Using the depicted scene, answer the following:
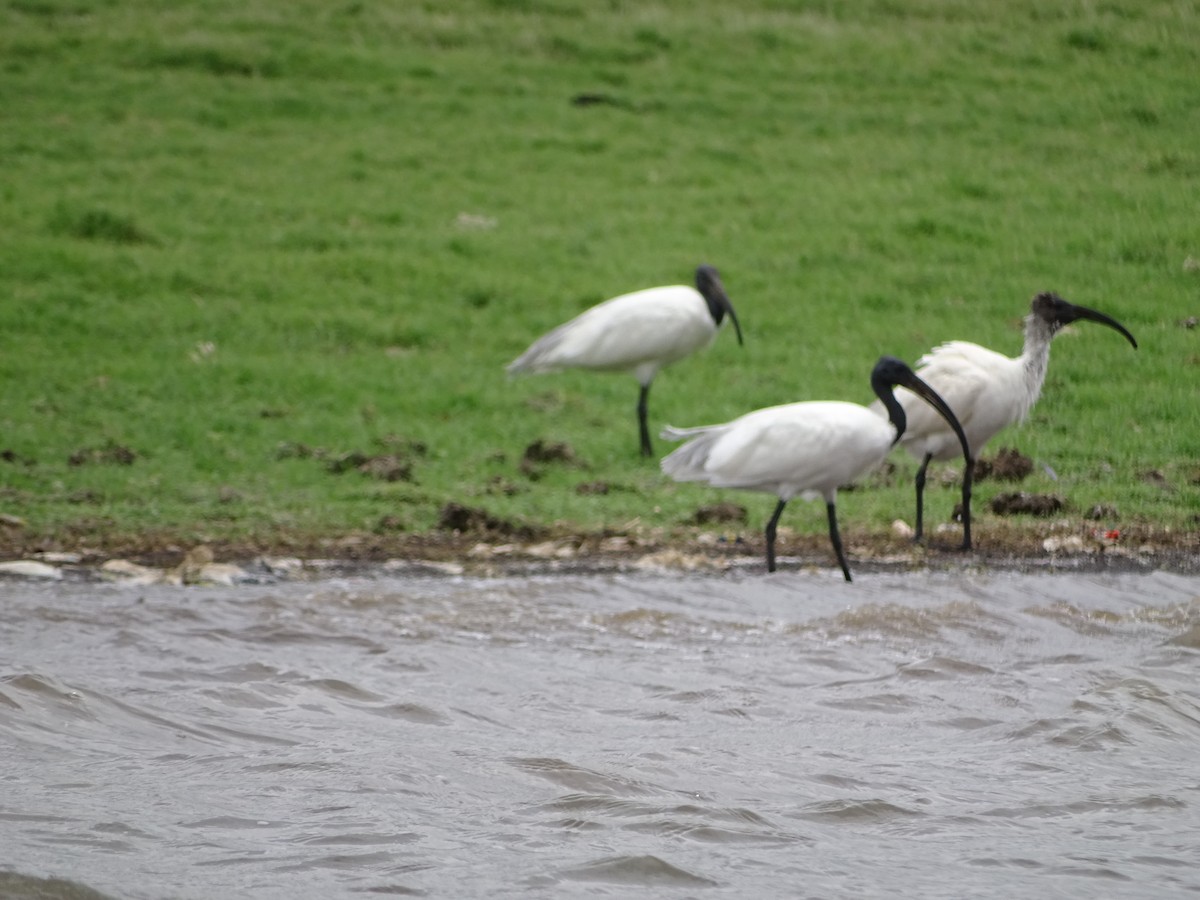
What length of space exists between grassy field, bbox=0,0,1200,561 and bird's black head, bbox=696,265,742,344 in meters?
0.58

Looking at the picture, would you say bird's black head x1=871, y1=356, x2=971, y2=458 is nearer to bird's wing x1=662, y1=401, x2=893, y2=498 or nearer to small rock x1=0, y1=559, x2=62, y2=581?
bird's wing x1=662, y1=401, x2=893, y2=498

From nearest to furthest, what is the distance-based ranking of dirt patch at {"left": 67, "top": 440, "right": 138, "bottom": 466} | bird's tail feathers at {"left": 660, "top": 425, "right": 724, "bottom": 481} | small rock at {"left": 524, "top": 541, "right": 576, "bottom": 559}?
1. small rock at {"left": 524, "top": 541, "right": 576, "bottom": 559}
2. bird's tail feathers at {"left": 660, "top": 425, "right": 724, "bottom": 481}
3. dirt patch at {"left": 67, "top": 440, "right": 138, "bottom": 466}

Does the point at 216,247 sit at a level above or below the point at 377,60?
below

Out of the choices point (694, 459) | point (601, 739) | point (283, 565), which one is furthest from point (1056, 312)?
point (601, 739)

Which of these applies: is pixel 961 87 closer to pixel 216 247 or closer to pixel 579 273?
pixel 579 273

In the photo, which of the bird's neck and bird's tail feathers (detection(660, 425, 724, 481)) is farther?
the bird's neck

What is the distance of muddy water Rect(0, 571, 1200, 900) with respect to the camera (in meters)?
4.38

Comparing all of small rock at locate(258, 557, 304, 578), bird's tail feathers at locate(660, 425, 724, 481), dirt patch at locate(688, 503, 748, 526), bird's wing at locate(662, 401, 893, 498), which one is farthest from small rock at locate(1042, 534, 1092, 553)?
small rock at locate(258, 557, 304, 578)

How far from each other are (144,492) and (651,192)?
9137mm

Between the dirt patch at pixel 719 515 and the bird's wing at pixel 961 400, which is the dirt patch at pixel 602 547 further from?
the bird's wing at pixel 961 400

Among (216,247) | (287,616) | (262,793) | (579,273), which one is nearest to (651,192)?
(579,273)

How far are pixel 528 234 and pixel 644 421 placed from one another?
212 inches

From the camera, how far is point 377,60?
22.3 meters

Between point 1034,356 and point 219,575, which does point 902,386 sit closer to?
point 1034,356
